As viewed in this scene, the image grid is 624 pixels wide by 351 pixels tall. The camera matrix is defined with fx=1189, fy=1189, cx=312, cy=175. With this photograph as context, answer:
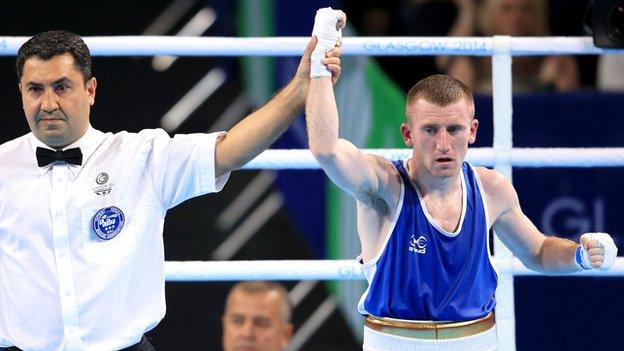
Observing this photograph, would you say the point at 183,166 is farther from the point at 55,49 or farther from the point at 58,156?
the point at 55,49

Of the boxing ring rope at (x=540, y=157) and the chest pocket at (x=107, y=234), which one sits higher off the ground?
the boxing ring rope at (x=540, y=157)

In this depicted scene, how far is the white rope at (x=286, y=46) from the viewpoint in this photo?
4371 mm

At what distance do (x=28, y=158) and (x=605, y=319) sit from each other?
3.01 metres

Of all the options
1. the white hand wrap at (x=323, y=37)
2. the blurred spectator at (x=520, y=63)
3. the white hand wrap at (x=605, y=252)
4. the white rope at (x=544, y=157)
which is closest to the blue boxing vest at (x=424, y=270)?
the white hand wrap at (x=605, y=252)

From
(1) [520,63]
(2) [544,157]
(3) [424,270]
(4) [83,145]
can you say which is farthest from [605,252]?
(1) [520,63]

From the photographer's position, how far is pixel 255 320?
15.9 ft

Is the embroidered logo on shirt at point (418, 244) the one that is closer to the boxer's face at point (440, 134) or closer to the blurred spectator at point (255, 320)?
the boxer's face at point (440, 134)

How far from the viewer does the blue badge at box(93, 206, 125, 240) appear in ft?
11.4

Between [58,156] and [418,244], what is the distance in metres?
1.09

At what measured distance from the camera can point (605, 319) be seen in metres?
5.46

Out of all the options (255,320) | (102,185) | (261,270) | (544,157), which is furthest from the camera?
(255,320)

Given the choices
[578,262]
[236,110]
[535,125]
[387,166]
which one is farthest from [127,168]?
[236,110]

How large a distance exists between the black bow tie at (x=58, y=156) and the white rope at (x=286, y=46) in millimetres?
966

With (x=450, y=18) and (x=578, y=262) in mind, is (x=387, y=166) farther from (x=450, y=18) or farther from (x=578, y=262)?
(x=450, y=18)
